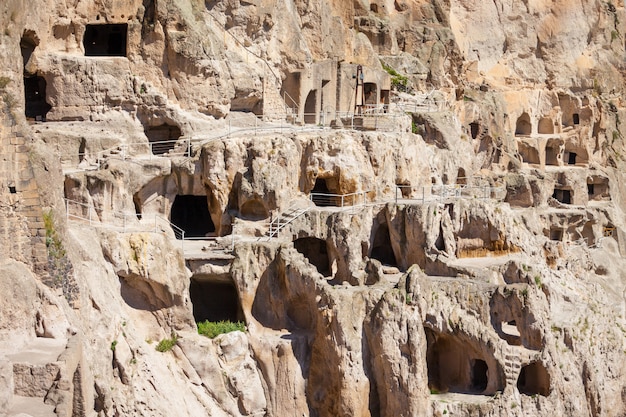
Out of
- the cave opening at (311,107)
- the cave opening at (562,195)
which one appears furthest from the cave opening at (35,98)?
the cave opening at (562,195)

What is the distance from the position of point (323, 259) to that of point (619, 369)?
10.2 metres

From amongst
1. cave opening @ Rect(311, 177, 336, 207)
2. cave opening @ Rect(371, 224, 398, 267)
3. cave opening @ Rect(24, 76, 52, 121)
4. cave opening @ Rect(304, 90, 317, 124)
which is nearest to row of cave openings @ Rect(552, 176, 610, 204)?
cave opening @ Rect(304, 90, 317, 124)

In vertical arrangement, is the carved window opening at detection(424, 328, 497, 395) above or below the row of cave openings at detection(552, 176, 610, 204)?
below

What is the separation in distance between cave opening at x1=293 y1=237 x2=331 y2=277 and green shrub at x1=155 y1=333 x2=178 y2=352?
24.2ft

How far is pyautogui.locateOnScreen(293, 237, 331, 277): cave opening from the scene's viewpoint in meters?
34.7

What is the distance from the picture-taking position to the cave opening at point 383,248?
3547 cm

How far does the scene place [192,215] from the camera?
36.3 m

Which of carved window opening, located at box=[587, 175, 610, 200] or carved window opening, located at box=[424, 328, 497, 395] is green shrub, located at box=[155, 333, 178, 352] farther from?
carved window opening, located at box=[587, 175, 610, 200]

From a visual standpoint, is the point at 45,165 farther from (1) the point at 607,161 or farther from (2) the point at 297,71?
(1) the point at 607,161

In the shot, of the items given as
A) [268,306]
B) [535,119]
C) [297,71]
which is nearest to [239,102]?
[297,71]

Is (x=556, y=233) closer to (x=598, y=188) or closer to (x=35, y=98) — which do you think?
(x=598, y=188)

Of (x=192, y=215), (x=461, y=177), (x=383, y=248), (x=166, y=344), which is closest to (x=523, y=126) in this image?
(x=461, y=177)

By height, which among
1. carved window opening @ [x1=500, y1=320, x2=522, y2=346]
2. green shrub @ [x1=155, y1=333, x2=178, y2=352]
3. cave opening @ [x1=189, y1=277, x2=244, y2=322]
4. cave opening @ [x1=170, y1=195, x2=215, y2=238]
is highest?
cave opening @ [x1=170, y1=195, x2=215, y2=238]

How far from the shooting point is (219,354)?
2925 cm
